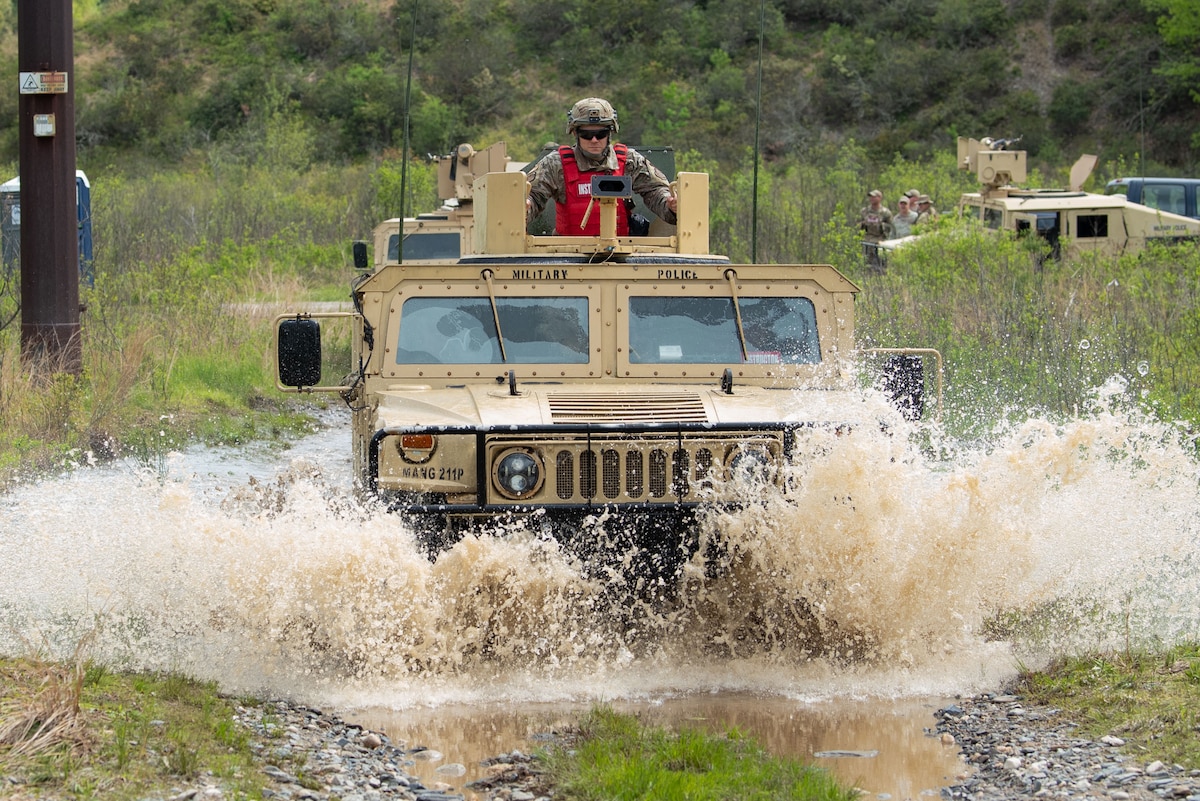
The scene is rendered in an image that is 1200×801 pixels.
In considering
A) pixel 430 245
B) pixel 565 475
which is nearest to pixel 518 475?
pixel 565 475

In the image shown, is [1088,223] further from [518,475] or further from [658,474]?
[518,475]

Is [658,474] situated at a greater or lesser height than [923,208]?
lesser

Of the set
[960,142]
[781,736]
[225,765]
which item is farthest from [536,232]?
[960,142]

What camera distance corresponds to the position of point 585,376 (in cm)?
741

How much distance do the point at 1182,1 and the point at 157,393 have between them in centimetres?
3095

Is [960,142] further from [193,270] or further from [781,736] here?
[781,736]

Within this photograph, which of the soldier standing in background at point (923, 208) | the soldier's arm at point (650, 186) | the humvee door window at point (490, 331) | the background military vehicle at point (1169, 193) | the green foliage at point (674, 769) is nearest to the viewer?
the green foliage at point (674, 769)

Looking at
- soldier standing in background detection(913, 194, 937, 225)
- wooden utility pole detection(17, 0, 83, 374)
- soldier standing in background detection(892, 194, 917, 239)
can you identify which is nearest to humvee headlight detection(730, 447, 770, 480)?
wooden utility pole detection(17, 0, 83, 374)

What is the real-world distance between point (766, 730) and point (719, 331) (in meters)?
2.36

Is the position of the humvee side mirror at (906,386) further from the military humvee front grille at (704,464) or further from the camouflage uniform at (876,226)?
the camouflage uniform at (876,226)

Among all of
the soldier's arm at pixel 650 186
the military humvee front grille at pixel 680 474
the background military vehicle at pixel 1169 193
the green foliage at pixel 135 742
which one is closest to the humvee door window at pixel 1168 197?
the background military vehicle at pixel 1169 193

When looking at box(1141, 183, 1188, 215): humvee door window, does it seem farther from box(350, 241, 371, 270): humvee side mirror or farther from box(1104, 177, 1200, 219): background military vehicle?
box(350, 241, 371, 270): humvee side mirror

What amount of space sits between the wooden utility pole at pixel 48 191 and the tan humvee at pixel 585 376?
143 inches

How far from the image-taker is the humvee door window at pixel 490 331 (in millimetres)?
7449
